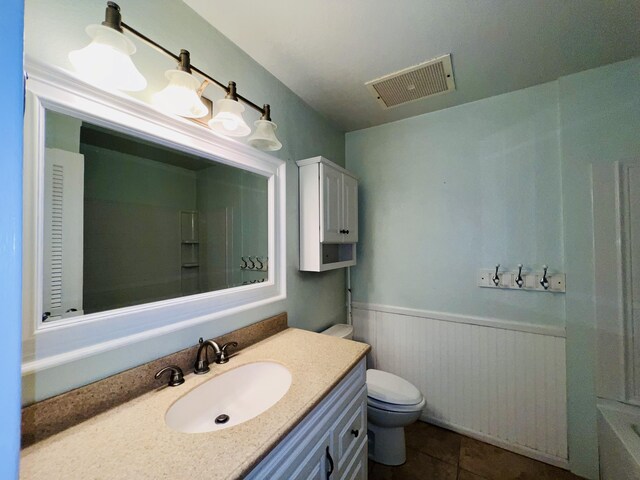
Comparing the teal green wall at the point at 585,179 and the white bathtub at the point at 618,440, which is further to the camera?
the teal green wall at the point at 585,179

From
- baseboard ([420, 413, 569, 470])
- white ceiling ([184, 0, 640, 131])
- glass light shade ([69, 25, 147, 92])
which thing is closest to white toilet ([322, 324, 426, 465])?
baseboard ([420, 413, 569, 470])

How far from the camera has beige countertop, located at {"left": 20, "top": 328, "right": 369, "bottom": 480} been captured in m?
0.53

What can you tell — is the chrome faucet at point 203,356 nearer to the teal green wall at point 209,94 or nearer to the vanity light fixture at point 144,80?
the teal green wall at point 209,94

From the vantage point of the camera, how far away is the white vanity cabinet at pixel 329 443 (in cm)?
67

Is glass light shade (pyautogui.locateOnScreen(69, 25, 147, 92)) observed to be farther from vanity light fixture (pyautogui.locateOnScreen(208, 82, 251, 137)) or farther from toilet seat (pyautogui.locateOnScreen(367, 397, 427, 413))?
toilet seat (pyautogui.locateOnScreen(367, 397, 427, 413))

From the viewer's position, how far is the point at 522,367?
154 cm

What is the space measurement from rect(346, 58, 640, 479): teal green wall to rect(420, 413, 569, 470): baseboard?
0.22 ft

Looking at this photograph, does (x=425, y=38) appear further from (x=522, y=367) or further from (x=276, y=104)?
(x=522, y=367)

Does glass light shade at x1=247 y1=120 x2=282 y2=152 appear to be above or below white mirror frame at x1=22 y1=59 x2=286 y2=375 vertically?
above

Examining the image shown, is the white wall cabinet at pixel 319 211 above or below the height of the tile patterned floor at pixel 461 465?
above

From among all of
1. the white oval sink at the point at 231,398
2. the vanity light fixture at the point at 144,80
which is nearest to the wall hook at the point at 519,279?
the white oval sink at the point at 231,398

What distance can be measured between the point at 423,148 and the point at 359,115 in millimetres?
563

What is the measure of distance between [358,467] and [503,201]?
68.6 inches

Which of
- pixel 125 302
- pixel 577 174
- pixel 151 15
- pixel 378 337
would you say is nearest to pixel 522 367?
pixel 378 337
